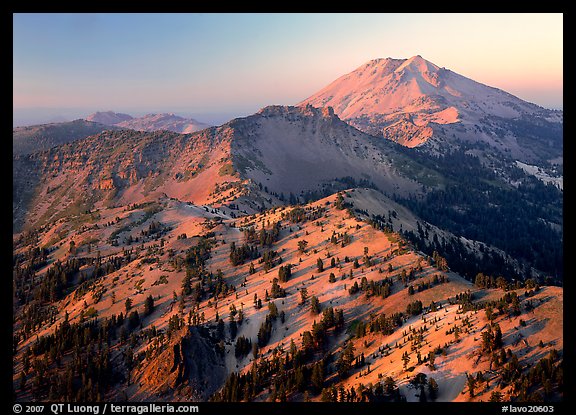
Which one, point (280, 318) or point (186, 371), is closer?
point (186, 371)

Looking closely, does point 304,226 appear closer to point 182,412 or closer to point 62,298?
point 62,298

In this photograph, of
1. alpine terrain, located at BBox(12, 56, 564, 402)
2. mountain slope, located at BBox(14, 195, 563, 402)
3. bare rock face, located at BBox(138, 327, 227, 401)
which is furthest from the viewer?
bare rock face, located at BBox(138, 327, 227, 401)

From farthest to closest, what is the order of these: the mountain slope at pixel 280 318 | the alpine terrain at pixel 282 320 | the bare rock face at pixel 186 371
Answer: the bare rock face at pixel 186 371 → the mountain slope at pixel 280 318 → the alpine terrain at pixel 282 320

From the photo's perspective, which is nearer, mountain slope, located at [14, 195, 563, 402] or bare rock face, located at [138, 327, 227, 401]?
mountain slope, located at [14, 195, 563, 402]

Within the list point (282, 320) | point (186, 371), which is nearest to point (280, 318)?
point (282, 320)

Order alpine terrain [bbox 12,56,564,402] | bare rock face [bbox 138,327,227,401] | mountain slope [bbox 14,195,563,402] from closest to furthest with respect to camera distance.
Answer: alpine terrain [bbox 12,56,564,402], mountain slope [bbox 14,195,563,402], bare rock face [bbox 138,327,227,401]

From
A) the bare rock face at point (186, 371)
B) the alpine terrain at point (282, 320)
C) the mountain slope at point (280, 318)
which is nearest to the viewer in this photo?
the alpine terrain at point (282, 320)

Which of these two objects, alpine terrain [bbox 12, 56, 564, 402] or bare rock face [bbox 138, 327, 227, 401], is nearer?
alpine terrain [bbox 12, 56, 564, 402]

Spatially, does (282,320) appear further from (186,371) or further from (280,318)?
(186,371)

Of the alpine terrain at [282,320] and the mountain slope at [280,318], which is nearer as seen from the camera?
the alpine terrain at [282,320]

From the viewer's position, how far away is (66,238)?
168750 mm
